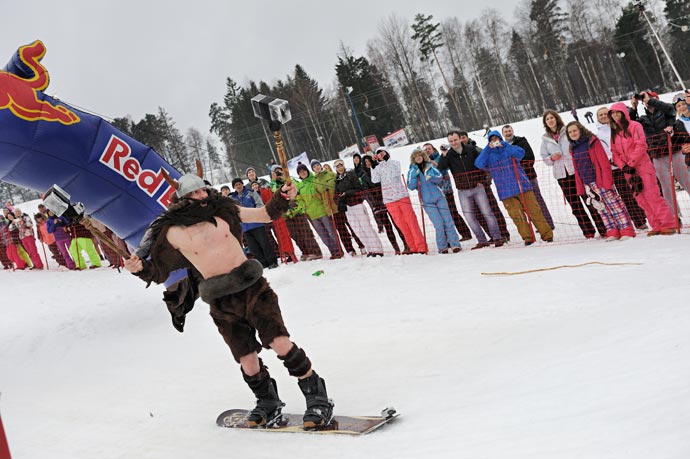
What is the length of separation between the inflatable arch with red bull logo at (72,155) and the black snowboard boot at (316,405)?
182 inches

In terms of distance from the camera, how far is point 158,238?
434cm

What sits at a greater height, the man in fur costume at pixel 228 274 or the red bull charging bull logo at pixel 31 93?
the red bull charging bull logo at pixel 31 93

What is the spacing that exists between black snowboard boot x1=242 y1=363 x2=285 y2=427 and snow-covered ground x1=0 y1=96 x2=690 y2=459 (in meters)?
0.12

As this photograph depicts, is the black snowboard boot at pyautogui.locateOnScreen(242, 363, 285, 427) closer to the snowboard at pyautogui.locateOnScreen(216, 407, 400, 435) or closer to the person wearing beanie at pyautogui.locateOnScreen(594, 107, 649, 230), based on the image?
the snowboard at pyautogui.locateOnScreen(216, 407, 400, 435)

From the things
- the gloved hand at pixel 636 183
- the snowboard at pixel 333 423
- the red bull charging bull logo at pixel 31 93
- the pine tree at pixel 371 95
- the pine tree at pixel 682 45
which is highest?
the pine tree at pixel 371 95

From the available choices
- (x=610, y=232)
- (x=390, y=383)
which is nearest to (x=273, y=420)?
(x=390, y=383)

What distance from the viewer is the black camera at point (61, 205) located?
11.9ft

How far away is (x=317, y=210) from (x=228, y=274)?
6014mm

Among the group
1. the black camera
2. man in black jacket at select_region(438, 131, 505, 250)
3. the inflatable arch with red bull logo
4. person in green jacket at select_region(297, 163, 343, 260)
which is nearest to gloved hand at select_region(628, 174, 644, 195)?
man in black jacket at select_region(438, 131, 505, 250)

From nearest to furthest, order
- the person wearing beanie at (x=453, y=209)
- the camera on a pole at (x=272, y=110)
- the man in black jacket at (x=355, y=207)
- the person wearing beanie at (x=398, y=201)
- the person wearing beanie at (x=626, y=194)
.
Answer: the camera on a pole at (x=272, y=110) → the person wearing beanie at (x=626, y=194) → the person wearing beanie at (x=398, y=201) → the person wearing beanie at (x=453, y=209) → the man in black jacket at (x=355, y=207)

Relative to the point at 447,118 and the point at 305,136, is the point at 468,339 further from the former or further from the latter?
the point at 447,118

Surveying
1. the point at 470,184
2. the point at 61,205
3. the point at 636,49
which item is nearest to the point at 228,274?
the point at 61,205

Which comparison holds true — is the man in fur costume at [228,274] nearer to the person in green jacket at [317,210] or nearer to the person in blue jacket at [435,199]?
the person in blue jacket at [435,199]

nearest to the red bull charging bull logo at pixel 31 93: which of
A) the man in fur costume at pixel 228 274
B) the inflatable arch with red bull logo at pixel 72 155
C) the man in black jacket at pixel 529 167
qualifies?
the inflatable arch with red bull logo at pixel 72 155
